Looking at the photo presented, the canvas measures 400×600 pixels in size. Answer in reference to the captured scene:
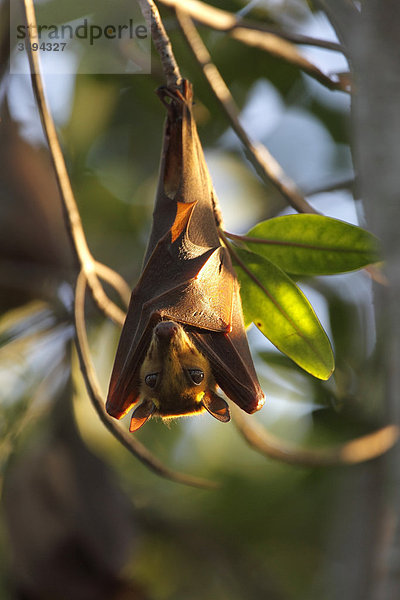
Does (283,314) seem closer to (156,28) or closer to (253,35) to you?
(156,28)

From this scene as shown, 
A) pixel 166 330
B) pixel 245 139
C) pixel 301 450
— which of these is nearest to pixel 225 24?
pixel 245 139

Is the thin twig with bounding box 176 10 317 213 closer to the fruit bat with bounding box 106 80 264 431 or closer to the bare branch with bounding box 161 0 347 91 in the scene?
the bare branch with bounding box 161 0 347 91

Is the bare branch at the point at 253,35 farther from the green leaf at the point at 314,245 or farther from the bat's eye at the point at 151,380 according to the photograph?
the bat's eye at the point at 151,380

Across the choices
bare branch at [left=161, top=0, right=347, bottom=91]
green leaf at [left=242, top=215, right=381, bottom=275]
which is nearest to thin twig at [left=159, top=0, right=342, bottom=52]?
bare branch at [left=161, top=0, right=347, bottom=91]

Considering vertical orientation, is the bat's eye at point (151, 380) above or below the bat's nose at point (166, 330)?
below

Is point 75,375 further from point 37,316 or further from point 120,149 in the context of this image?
point 120,149

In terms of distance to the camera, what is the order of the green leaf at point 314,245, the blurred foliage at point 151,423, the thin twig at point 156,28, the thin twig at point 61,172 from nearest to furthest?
the thin twig at point 156,28, the green leaf at point 314,245, the thin twig at point 61,172, the blurred foliage at point 151,423

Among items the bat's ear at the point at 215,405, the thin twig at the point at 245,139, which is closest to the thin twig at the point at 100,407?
the bat's ear at the point at 215,405
